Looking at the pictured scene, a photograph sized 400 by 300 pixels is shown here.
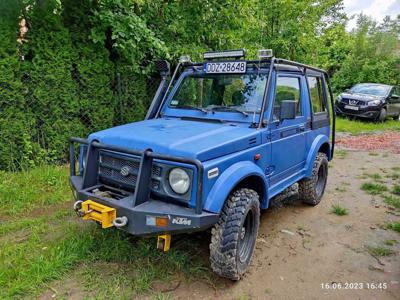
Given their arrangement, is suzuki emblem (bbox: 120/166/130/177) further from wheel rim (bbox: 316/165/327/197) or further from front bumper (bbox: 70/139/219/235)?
wheel rim (bbox: 316/165/327/197)

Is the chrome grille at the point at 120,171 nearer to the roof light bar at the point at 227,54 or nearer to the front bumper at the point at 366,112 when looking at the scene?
the roof light bar at the point at 227,54

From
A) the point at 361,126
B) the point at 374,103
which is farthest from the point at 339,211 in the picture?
the point at 374,103

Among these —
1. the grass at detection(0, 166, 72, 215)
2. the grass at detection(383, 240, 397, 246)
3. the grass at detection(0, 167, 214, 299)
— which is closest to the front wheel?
the grass at detection(0, 167, 214, 299)

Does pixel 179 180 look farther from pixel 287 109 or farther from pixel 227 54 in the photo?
pixel 227 54

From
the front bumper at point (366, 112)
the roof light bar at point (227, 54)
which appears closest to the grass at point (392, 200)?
the roof light bar at point (227, 54)

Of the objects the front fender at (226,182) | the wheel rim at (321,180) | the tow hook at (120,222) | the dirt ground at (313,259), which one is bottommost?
the dirt ground at (313,259)

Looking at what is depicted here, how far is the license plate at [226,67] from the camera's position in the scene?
3.62 m

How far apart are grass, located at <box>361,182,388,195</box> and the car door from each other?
1835 mm

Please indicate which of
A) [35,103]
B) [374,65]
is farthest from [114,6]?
[374,65]

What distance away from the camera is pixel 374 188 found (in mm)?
5449

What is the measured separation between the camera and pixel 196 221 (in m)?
2.39

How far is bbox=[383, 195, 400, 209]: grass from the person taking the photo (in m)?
4.71

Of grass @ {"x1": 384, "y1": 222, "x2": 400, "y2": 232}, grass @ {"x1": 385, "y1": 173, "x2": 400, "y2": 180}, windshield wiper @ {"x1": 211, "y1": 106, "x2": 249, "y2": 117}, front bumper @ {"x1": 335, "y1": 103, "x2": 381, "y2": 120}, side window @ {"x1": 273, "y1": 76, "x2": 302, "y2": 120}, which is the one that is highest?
side window @ {"x1": 273, "y1": 76, "x2": 302, "y2": 120}

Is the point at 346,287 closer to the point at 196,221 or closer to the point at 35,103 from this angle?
the point at 196,221
